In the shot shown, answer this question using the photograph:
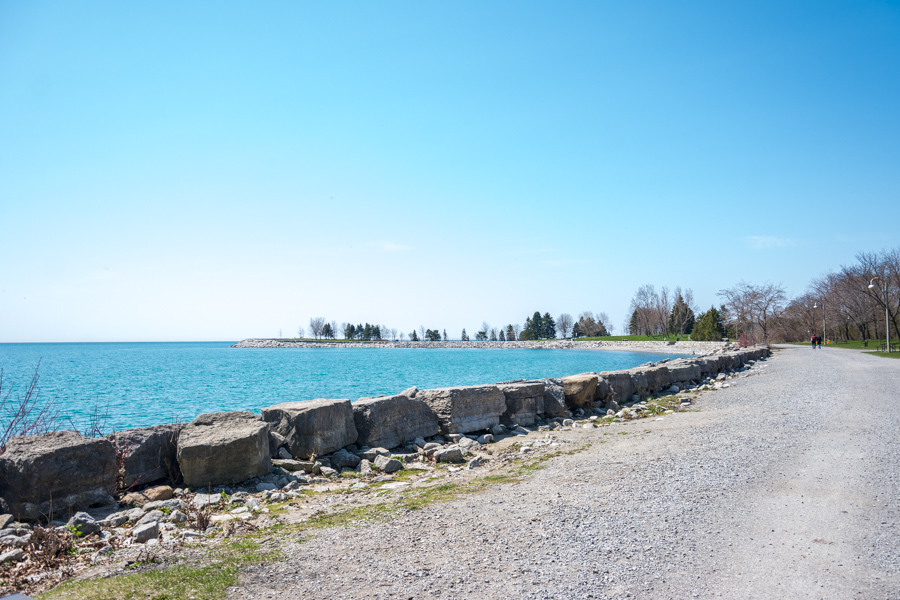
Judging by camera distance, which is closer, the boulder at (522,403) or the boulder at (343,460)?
the boulder at (343,460)

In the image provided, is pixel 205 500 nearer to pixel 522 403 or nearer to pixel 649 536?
pixel 649 536

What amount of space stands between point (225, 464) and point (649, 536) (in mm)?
5900

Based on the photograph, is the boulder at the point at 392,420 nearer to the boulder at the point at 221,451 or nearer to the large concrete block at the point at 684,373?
the boulder at the point at 221,451

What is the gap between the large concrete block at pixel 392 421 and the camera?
32.6 feet

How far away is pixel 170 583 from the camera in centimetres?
384

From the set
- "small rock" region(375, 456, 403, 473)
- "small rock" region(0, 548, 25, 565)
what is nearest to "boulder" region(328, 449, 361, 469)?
"small rock" region(375, 456, 403, 473)

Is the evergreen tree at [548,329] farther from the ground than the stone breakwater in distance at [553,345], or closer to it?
farther from the ground

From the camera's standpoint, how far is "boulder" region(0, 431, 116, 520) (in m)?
6.02

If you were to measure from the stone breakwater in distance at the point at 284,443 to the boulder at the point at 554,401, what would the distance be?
26 mm

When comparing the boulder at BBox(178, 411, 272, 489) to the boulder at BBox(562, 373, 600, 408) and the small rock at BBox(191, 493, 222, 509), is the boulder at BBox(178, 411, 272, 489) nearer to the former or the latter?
the small rock at BBox(191, 493, 222, 509)

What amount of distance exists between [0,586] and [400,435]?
688 centimetres

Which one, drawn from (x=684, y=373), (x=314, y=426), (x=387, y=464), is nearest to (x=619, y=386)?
(x=684, y=373)

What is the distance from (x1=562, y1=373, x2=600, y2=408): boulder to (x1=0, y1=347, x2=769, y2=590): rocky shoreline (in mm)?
1196

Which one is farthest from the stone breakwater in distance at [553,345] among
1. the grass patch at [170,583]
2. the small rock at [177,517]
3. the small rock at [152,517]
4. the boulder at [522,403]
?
the grass patch at [170,583]
